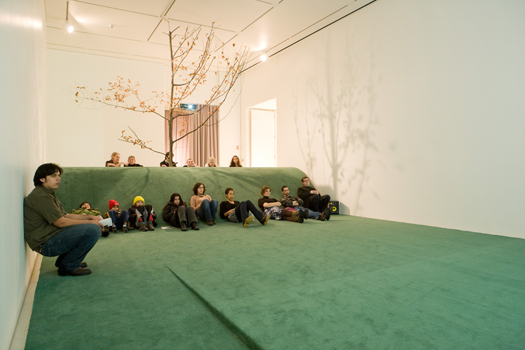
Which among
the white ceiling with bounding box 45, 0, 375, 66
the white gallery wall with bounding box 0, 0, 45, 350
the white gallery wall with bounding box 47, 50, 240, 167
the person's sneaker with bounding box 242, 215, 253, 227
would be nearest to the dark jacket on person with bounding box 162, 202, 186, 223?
the person's sneaker with bounding box 242, 215, 253, 227

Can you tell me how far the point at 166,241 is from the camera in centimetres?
367

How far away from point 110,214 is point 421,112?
4.45 meters

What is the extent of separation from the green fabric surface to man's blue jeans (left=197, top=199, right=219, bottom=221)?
130 cm

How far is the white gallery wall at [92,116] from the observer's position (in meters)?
7.30

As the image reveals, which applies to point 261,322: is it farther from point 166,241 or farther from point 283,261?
point 166,241

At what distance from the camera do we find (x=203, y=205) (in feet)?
15.9

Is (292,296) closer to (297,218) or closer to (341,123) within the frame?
(297,218)

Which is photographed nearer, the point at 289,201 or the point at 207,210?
the point at 207,210

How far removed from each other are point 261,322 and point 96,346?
2.40 feet

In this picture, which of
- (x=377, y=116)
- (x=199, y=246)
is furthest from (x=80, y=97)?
(x=377, y=116)

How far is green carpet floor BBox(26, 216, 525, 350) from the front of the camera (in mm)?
1479

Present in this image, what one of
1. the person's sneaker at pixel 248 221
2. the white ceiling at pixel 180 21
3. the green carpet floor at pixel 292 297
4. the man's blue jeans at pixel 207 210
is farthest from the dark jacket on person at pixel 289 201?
the white ceiling at pixel 180 21

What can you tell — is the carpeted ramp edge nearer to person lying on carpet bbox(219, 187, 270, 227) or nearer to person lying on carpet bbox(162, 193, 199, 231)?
person lying on carpet bbox(162, 193, 199, 231)

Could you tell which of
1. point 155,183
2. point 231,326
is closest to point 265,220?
point 155,183
